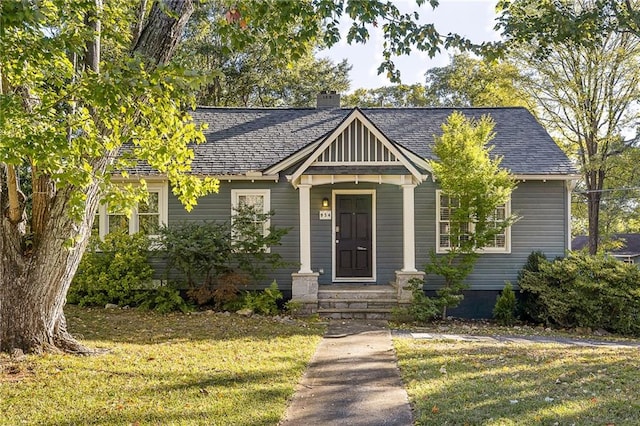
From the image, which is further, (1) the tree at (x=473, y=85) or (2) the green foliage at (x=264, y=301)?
(1) the tree at (x=473, y=85)

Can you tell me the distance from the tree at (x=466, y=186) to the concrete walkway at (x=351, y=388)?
3201 mm

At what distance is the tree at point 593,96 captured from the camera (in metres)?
18.5

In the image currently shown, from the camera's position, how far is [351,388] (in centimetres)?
505

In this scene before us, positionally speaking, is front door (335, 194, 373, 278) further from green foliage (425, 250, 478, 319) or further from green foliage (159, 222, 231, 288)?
green foliage (159, 222, 231, 288)

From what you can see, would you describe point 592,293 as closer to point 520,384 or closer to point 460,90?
point 520,384

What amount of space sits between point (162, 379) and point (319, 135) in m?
9.21

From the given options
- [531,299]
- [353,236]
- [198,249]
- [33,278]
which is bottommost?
[531,299]

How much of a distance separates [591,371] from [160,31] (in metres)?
6.60

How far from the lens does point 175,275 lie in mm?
11672

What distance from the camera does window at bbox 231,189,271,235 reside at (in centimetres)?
1181

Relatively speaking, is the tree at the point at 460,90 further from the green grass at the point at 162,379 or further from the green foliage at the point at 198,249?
the green grass at the point at 162,379

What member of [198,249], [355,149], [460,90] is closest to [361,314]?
[355,149]

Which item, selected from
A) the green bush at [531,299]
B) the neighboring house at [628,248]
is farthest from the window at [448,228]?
the neighboring house at [628,248]

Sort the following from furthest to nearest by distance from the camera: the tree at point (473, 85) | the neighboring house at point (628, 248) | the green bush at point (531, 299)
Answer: the neighboring house at point (628, 248) → the tree at point (473, 85) → the green bush at point (531, 299)
